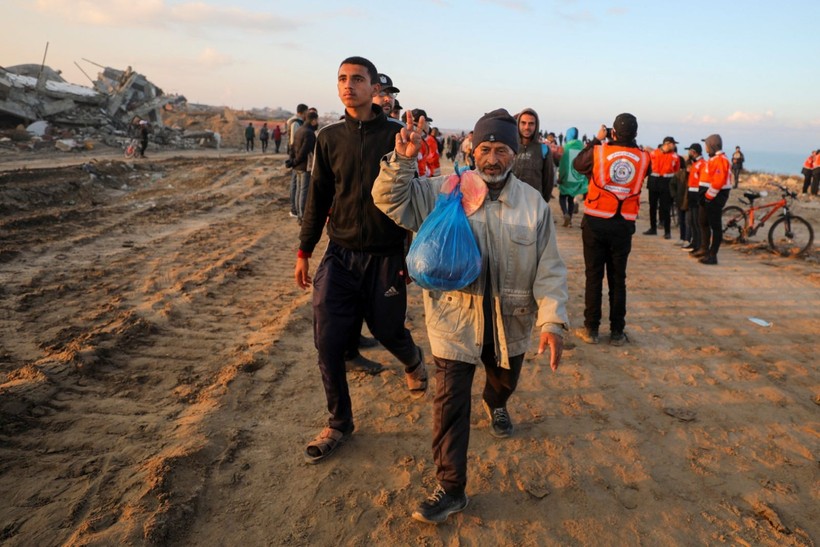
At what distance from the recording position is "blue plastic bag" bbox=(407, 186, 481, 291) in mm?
2406

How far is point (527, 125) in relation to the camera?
5.90 metres

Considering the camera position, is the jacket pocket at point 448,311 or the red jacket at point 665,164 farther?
the red jacket at point 665,164

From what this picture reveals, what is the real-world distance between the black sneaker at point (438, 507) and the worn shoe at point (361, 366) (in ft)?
5.57

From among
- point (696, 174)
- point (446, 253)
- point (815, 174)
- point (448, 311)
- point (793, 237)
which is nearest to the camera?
point (446, 253)

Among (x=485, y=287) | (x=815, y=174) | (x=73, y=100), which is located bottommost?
(x=485, y=287)

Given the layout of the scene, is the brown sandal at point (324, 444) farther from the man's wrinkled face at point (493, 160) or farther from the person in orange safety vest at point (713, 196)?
the person in orange safety vest at point (713, 196)

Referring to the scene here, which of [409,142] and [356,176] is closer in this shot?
[409,142]

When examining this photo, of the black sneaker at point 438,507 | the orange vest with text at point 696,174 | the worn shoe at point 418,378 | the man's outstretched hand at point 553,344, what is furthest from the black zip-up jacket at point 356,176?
the orange vest with text at point 696,174

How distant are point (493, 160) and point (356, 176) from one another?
3.01ft

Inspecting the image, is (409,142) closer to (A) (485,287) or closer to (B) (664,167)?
(A) (485,287)

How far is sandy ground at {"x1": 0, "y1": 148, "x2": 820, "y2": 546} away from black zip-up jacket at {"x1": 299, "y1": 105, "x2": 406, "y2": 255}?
132cm

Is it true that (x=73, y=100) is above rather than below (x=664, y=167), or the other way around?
above

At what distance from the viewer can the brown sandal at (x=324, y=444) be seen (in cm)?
311

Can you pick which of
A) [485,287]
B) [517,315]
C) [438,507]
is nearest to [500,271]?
[485,287]
